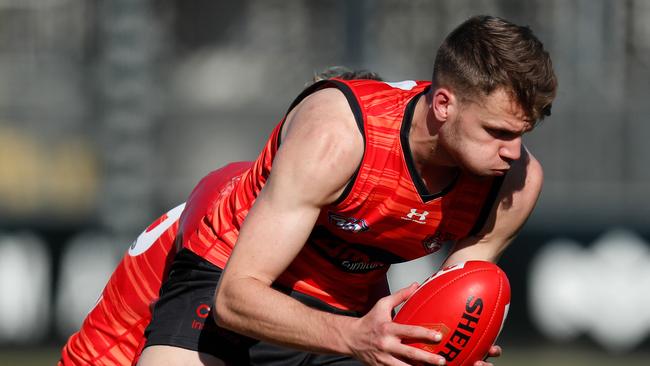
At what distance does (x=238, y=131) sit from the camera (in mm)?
11172

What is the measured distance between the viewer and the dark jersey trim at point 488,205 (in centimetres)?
373

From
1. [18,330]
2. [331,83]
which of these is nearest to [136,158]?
[18,330]

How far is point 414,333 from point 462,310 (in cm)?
27

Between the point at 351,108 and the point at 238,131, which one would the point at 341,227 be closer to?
the point at 351,108

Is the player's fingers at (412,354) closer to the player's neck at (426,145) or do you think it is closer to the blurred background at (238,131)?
the player's neck at (426,145)

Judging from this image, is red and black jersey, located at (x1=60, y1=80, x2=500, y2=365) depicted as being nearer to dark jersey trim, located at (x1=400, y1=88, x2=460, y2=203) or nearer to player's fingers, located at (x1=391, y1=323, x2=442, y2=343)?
dark jersey trim, located at (x1=400, y1=88, x2=460, y2=203)

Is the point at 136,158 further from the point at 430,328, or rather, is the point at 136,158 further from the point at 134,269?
the point at 430,328

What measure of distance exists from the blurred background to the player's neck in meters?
3.97

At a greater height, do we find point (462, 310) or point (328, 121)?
point (328, 121)

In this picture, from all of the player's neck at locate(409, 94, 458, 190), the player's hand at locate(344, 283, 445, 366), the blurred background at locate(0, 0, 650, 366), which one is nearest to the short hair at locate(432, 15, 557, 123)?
the player's neck at locate(409, 94, 458, 190)

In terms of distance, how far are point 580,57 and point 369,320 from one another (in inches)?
314

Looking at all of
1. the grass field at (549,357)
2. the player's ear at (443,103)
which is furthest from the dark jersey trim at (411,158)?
the grass field at (549,357)

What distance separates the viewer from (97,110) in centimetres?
1079

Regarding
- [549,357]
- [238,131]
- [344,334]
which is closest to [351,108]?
[344,334]
